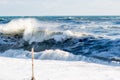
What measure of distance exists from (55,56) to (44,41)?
597 centimetres

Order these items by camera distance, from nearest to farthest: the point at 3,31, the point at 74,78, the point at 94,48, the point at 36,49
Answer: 1. the point at 74,78
2. the point at 94,48
3. the point at 36,49
4. the point at 3,31

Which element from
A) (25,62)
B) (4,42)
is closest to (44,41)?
(4,42)

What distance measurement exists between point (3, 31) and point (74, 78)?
14.7 m

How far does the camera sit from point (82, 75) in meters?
8.98

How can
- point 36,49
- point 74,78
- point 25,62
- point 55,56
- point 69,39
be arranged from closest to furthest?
point 74,78 < point 25,62 < point 55,56 < point 36,49 < point 69,39

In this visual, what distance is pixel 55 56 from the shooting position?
1324cm

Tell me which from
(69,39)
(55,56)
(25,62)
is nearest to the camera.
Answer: (25,62)

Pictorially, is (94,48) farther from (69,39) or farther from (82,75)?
(82,75)

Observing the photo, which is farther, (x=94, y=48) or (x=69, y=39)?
(x=69, y=39)

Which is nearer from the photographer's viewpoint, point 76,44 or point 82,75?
point 82,75

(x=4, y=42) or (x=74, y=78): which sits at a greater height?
→ (x=74, y=78)

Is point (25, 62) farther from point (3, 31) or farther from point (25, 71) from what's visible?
point (3, 31)

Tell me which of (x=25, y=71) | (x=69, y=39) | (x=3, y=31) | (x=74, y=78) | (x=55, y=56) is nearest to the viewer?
(x=74, y=78)

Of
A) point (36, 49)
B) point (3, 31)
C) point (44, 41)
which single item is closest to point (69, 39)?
point (44, 41)
